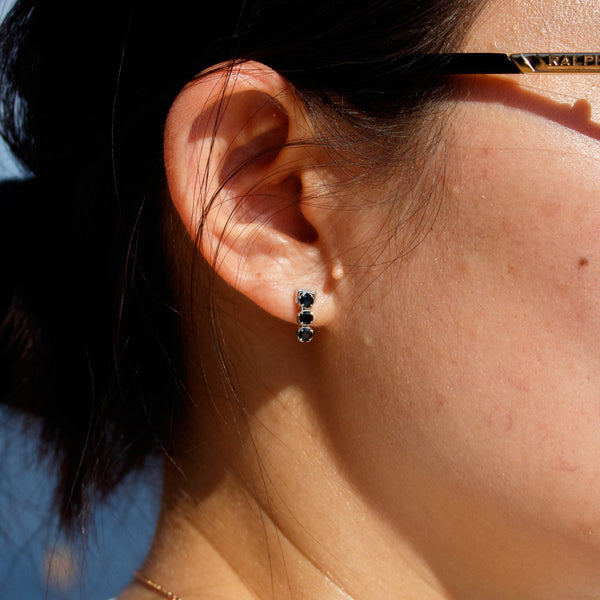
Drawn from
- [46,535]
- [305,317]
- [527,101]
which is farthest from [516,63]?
[46,535]

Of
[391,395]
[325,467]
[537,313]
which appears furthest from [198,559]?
[537,313]

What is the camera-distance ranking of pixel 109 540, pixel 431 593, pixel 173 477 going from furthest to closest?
1. pixel 109 540
2. pixel 173 477
3. pixel 431 593

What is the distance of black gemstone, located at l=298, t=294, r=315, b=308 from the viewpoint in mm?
957

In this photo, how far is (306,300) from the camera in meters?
0.96

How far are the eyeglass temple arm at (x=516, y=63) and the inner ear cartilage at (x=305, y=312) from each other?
1.03 ft

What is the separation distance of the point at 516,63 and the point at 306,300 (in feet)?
1.23

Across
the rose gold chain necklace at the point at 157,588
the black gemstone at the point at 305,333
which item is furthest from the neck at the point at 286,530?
the black gemstone at the point at 305,333

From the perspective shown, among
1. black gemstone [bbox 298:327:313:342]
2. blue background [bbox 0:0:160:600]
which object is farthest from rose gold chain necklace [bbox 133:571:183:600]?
black gemstone [bbox 298:327:313:342]

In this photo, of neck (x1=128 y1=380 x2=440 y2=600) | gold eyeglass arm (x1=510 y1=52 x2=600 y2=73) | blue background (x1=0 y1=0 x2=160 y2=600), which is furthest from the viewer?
blue background (x1=0 y1=0 x2=160 y2=600)

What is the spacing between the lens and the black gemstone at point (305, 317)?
0.96 metres

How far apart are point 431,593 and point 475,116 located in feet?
2.25

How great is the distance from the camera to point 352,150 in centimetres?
93

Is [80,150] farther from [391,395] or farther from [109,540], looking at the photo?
[109,540]

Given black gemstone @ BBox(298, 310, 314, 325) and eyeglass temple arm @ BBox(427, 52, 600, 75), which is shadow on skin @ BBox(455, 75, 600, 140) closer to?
eyeglass temple arm @ BBox(427, 52, 600, 75)
